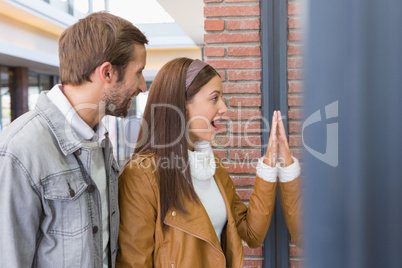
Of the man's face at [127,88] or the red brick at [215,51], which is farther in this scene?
the red brick at [215,51]

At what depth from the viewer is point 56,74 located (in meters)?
11.1

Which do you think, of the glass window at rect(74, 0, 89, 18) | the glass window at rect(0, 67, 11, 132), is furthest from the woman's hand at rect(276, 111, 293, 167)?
the glass window at rect(74, 0, 89, 18)

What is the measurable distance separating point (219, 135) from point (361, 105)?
6.03ft

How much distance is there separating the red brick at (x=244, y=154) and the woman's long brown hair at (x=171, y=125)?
30.1 inches

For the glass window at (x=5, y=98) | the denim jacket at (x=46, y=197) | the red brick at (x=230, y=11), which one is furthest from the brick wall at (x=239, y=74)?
the glass window at (x=5, y=98)

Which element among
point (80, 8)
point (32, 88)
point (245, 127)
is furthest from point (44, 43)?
point (245, 127)

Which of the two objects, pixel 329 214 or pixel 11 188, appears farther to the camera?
pixel 11 188

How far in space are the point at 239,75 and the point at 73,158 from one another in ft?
4.03

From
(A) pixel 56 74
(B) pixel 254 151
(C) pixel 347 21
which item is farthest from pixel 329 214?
(A) pixel 56 74

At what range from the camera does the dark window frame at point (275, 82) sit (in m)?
1.96

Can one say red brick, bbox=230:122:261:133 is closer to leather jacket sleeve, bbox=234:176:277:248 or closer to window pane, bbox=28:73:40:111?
leather jacket sleeve, bbox=234:176:277:248

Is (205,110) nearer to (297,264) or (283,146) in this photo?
(283,146)

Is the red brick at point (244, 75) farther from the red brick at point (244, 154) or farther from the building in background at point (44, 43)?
the building in background at point (44, 43)

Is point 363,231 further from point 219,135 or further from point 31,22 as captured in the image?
point 31,22
